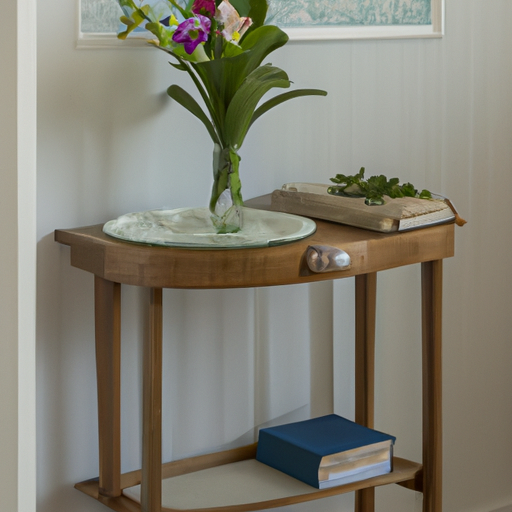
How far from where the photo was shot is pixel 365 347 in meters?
1.50

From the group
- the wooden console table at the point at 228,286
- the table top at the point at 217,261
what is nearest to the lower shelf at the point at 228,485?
the wooden console table at the point at 228,286

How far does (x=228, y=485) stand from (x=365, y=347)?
399 mm

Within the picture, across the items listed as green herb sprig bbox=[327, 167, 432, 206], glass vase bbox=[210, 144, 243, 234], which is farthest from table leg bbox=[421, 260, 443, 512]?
glass vase bbox=[210, 144, 243, 234]

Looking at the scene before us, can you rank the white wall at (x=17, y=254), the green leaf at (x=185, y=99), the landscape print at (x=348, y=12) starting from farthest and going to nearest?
1. the landscape print at (x=348, y=12)
2. the green leaf at (x=185, y=99)
3. the white wall at (x=17, y=254)

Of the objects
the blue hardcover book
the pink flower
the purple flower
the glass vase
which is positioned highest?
the purple flower

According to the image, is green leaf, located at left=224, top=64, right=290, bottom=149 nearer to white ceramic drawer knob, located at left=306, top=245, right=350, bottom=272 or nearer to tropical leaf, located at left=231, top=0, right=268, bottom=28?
tropical leaf, located at left=231, top=0, right=268, bottom=28

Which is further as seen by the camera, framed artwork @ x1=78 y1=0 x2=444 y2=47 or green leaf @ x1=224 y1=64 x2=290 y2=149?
framed artwork @ x1=78 y1=0 x2=444 y2=47

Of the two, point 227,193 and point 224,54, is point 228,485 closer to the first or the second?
point 227,193

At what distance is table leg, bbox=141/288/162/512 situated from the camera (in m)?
1.04

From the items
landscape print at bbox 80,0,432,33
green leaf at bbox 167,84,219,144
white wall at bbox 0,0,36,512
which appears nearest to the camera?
white wall at bbox 0,0,36,512

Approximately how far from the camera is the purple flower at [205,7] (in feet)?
3.56

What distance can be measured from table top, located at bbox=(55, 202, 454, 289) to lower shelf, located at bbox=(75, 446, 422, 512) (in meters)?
0.39

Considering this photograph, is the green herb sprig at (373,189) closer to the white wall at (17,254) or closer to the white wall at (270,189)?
the white wall at (270,189)

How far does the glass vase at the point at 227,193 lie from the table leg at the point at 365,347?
44cm
